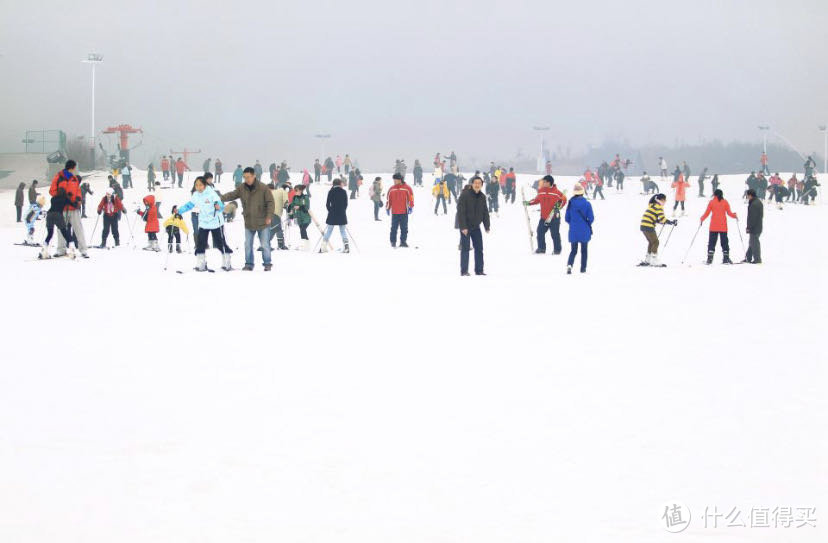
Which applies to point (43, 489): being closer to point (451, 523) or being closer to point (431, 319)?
point (451, 523)

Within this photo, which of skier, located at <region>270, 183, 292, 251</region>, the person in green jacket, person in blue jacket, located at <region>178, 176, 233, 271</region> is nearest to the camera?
person in blue jacket, located at <region>178, 176, 233, 271</region>

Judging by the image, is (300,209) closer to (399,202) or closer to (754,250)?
(399,202)

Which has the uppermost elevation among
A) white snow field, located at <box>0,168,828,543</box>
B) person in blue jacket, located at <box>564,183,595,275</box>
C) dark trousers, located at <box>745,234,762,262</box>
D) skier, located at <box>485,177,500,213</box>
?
skier, located at <box>485,177,500,213</box>

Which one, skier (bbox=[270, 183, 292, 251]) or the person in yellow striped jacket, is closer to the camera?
the person in yellow striped jacket

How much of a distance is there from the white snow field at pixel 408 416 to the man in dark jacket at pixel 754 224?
584cm

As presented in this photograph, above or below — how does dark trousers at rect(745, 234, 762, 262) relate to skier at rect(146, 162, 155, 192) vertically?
below

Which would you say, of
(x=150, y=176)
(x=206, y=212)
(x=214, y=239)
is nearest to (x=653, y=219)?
(x=214, y=239)

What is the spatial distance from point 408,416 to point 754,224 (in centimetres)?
1458

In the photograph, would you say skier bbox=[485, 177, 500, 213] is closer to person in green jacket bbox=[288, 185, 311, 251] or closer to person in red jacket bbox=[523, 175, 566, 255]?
person in red jacket bbox=[523, 175, 566, 255]

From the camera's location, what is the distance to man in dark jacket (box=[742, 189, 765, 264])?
63.4 ft

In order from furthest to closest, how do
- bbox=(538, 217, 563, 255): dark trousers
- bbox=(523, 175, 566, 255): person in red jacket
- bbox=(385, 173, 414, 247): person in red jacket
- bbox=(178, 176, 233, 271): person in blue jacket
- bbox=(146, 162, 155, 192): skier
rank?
bbox=(146, 162, 155, 192): skier, bbox=(385, 173, 414, 247): person in red jacket, bbox=(538, 217, 563, 255): dark trousers, bbox=(523, 175, 566, 255): person in red jacket, bbox=(178, 176, 233, 271): person in blue jacket

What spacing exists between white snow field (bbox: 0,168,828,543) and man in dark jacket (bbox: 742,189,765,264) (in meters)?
5.84

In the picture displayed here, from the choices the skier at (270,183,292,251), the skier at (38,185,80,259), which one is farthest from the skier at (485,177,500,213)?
the skier at (38,185,80,259)

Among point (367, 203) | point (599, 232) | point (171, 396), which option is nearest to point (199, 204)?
point (171, 396)
